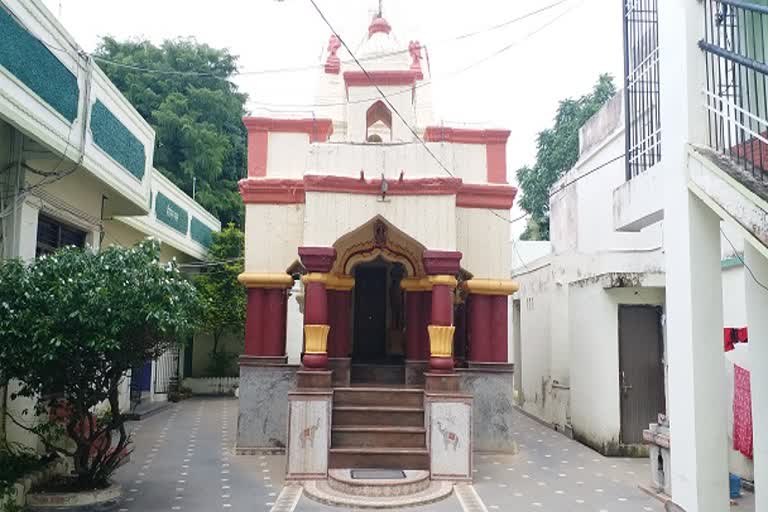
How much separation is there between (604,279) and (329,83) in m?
6.15

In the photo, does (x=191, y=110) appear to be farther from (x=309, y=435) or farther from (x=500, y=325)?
(x=309, y=435)

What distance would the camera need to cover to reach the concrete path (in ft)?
21.1

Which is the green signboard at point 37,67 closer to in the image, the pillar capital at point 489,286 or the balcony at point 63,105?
the balcony at point 63,105

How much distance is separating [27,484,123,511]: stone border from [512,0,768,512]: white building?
17.0 feet

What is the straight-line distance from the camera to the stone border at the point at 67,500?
5.94 m

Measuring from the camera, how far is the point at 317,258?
7961mm

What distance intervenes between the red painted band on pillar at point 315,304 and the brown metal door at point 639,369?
14.5 ft

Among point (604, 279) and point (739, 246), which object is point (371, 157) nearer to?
point (604, 279)

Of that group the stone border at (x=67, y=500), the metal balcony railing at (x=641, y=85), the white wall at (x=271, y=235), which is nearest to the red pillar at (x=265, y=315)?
the white wall at (x=271, y=235)

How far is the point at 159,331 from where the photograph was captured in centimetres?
602

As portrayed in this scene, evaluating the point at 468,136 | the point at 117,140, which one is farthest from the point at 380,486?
the point at 117,140

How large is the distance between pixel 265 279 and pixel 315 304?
1.79 meters

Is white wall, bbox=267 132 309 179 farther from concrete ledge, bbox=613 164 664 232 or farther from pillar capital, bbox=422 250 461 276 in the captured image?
concrete ledge, bbox=613 164 664 232

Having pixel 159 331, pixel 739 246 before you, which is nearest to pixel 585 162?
pixel 739 246
